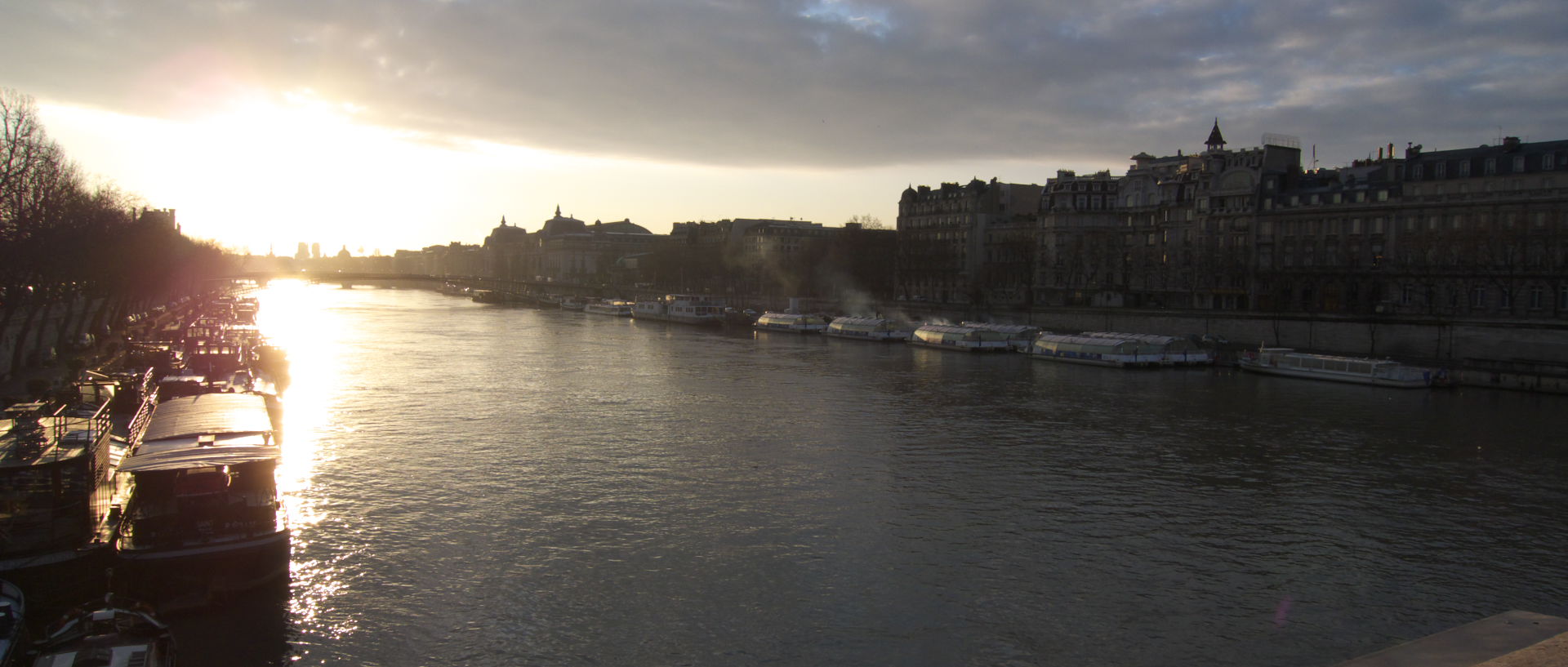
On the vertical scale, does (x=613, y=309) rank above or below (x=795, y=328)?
above

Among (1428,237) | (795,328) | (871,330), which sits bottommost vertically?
(795,328)

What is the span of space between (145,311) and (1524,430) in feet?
276

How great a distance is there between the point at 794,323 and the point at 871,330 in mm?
11765

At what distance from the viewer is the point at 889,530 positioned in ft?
68.4

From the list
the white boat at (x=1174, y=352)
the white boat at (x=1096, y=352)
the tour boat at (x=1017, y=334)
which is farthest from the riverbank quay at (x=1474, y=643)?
the tour boat at (x=1017, y=334)

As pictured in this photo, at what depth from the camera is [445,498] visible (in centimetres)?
2286

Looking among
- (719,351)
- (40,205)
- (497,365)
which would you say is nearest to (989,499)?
(40,205)

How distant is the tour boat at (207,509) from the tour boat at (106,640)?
6.43ft

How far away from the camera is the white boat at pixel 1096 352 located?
5762 cm

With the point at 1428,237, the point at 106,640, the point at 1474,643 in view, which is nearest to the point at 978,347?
the point at 1428,237

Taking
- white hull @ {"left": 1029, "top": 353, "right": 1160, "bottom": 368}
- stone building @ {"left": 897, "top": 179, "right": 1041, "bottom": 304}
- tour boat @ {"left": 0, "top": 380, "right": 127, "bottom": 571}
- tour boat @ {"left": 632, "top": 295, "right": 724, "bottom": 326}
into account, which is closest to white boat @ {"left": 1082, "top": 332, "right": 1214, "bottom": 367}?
white hull @ {"left": 1029, "top": 353, "right": 1160, "bottom": 368}

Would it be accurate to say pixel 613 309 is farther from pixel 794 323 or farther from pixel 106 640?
pixel 106 640

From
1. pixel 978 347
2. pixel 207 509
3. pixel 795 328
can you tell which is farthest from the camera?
pixel 795 328

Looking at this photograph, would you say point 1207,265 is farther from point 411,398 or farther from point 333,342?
point 333,342
